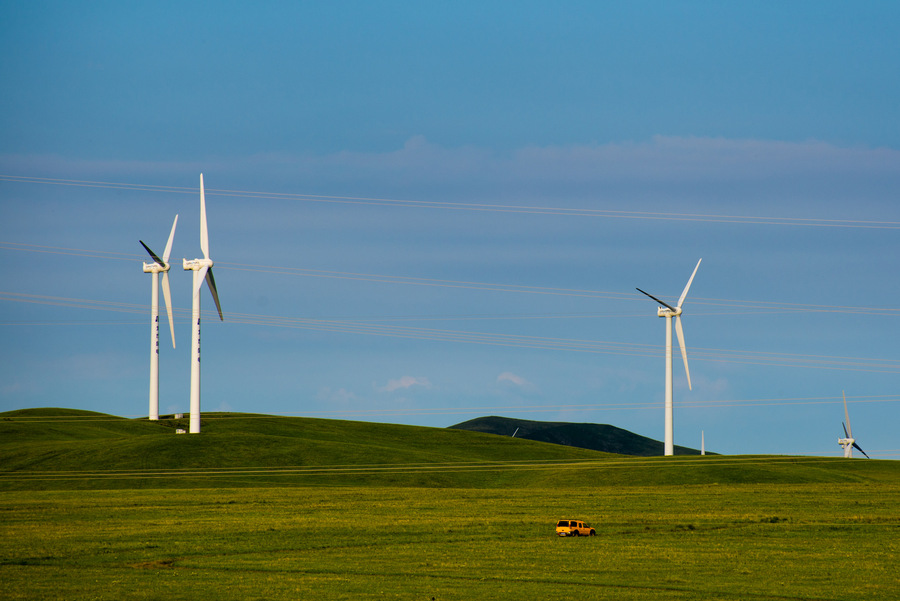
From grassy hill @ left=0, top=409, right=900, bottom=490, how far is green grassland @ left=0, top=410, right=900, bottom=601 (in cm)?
42

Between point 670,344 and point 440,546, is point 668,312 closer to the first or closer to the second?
point 670,344

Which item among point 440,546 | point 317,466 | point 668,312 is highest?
point 668,312

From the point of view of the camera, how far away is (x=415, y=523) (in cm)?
6825

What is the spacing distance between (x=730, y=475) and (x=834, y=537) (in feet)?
153

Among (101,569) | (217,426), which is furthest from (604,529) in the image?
(217,426)

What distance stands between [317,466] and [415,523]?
47.2 m

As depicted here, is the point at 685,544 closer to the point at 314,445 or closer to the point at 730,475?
the point at 730,475

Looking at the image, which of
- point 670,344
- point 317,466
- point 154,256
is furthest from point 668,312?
point 154,256

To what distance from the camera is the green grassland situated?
45.3m

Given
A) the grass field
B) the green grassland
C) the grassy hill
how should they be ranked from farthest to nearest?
the grassy hill → the green grassland → the grass field

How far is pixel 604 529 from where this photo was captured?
217ft

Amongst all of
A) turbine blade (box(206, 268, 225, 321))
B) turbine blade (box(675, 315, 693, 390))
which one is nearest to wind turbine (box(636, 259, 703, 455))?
turbine blade (box(675, 315, 693, 390))

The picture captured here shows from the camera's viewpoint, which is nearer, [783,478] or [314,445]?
[783,478]

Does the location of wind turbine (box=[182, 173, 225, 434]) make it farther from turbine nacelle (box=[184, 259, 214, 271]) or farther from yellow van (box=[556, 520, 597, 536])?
yellow van (box=[556, 520, 597, 536])
